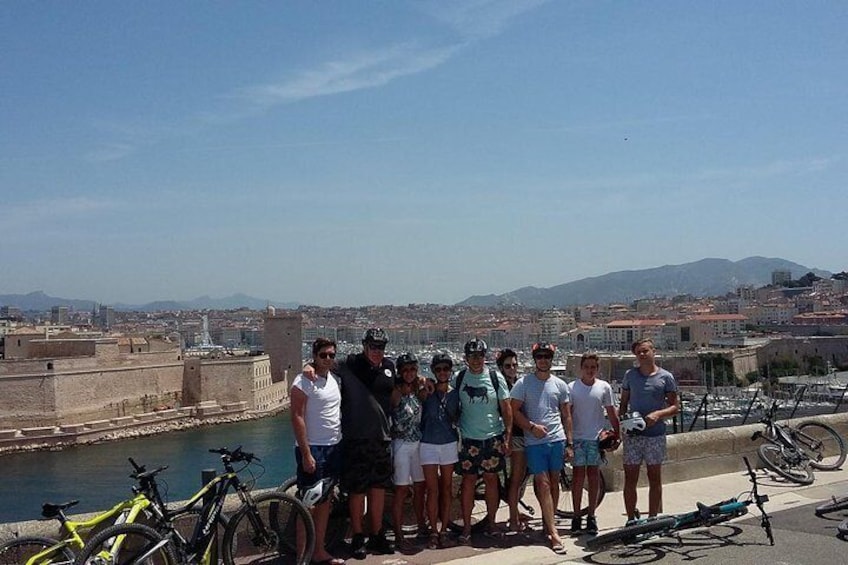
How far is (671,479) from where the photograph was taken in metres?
6.40

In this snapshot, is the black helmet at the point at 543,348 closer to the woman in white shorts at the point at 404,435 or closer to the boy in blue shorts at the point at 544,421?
the boy in blue shorts at the point at 544,421

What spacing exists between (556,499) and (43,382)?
4667 cm

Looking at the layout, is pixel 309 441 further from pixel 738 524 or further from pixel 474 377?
pixel 738 524

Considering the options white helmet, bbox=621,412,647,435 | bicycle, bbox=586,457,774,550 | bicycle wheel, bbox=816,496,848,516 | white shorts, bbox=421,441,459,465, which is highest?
white helmet, bbox=621,412,647,435

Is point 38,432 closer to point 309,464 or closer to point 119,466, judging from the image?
point 119,466

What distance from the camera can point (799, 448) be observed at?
672 cm

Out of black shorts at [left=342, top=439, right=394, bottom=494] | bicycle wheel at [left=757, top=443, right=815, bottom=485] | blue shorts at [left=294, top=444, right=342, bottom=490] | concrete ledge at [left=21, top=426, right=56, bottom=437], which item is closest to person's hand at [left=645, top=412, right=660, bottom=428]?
black shorts at [left=342, top=439, right=394, bottom=494]

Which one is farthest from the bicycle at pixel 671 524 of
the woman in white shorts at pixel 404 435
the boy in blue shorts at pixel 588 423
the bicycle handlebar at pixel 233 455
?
the bicycle handlebar at pixel 233 455

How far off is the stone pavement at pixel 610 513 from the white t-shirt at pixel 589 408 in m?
0.63

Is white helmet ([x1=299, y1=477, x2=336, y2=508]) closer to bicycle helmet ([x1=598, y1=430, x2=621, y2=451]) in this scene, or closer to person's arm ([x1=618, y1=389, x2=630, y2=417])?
bicycle helmet ([x1=598, y1=430, x2=621, y2=451])

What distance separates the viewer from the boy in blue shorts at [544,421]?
16.0 ft

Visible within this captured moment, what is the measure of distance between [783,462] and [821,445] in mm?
922

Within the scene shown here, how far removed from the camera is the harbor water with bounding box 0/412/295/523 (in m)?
30.0

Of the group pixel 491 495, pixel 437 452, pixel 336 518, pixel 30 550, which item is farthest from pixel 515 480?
pixel 30 550
